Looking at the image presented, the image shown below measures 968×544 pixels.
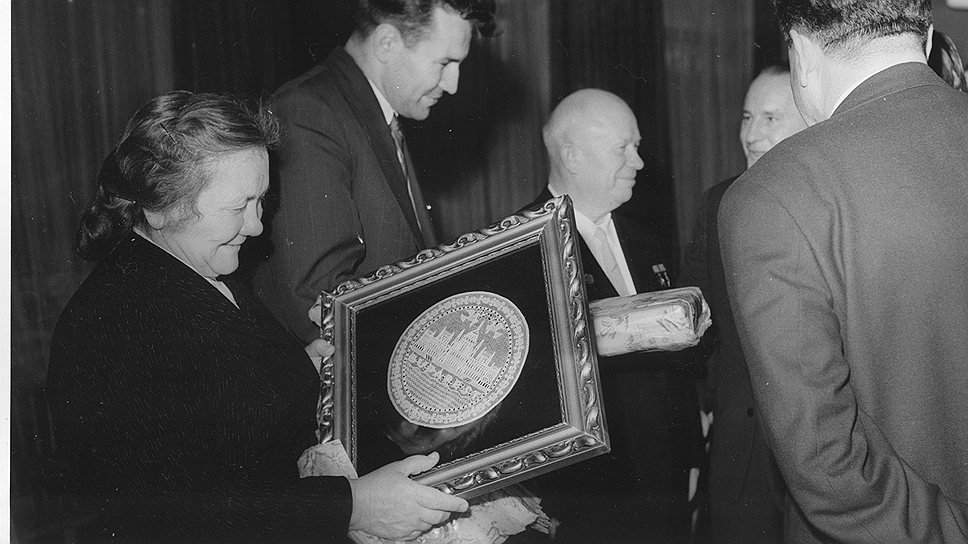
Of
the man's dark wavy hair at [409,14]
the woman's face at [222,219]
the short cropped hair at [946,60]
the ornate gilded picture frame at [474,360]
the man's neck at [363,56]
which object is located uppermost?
the man's dark wavy hair at [409,14]

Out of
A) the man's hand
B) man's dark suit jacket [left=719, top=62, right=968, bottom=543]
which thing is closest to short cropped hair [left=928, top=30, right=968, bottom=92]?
Result: man's dark suit jacket [left=719, top=62, right=968, bottom=543]

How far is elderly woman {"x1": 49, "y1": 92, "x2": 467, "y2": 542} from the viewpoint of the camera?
5.69 feet

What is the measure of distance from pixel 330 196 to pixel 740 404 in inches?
42.7

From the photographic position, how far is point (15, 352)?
2.09 m

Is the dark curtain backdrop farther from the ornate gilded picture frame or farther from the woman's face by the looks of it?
the ornate gilded picture frame

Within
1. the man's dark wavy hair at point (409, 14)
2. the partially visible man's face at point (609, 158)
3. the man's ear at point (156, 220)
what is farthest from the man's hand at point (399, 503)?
the man's dark wavy hair at point (409, 14)

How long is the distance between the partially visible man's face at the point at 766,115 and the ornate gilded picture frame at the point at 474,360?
0.57 m

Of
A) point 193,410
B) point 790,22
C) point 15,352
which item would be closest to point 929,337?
point 790,22

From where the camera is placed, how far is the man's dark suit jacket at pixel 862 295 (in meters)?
1.36

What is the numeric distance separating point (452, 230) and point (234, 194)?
0.51 m

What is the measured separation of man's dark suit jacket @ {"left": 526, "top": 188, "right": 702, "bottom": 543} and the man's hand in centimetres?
35

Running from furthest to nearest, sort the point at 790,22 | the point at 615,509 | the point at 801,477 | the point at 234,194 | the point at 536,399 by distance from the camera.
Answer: the point at 615,509, the point at 234,194, the point at 536,399, the point at 790,22, the point at 801,477

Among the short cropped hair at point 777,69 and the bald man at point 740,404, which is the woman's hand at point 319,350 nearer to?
the bald man at point 740,404

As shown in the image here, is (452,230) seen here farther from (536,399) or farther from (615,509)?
(615,509)
